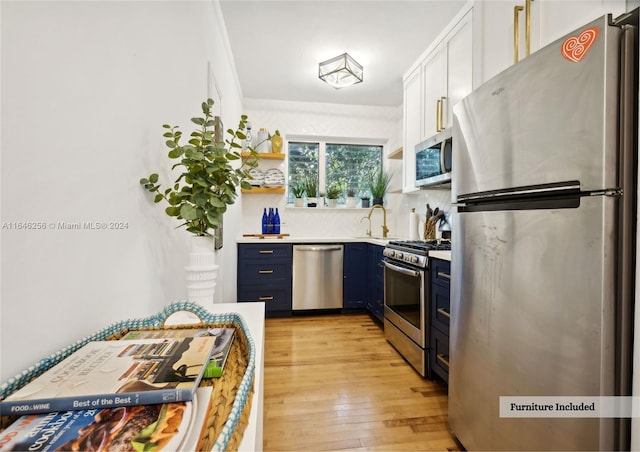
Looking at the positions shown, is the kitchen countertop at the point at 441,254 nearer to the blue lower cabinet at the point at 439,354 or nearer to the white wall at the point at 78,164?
the blue lower cabinet at the point at 439,354

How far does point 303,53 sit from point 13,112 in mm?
2628

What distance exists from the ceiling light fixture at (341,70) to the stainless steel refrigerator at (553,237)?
163cm

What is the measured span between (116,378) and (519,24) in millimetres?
2021

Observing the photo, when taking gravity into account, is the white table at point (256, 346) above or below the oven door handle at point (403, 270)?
above

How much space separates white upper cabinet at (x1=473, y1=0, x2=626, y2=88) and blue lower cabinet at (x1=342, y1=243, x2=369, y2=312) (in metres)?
2.12

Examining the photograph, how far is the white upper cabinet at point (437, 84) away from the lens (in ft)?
6.77

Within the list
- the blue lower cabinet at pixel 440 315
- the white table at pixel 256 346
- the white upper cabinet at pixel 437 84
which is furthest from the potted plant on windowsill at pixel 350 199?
the white table at pixel 256 346

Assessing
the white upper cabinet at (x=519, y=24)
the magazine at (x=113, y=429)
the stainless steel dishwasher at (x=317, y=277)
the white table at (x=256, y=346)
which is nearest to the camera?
the magazine at (x=113, y=429)

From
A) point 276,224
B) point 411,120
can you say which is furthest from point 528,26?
point 276,224

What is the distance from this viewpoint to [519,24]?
1422mm

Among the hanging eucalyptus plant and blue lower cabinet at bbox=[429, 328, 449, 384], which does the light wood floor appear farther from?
the hanging eucalyptus plant

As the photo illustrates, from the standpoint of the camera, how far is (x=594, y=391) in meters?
0.84

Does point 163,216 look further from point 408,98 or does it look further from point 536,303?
point 408,98

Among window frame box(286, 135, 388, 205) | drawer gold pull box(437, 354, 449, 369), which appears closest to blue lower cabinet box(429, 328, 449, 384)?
drawer gold pull box(437, 354, 449, 369)
